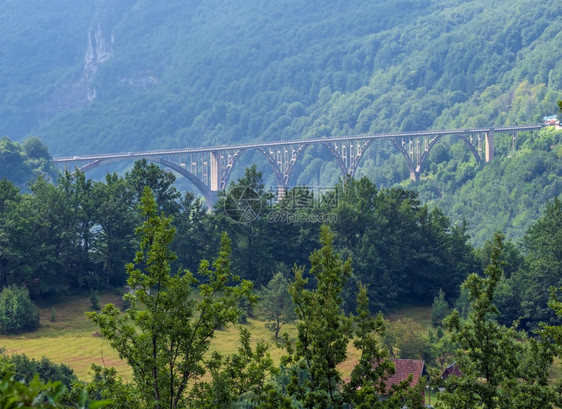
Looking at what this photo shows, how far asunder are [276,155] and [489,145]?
27.5 m

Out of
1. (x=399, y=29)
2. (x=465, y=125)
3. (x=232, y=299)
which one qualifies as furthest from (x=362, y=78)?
(x=232, y=299)

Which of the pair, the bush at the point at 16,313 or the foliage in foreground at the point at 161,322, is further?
the bush at the point at 16,313

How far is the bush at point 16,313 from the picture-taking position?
44688 millimetres

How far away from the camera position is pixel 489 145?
108 m

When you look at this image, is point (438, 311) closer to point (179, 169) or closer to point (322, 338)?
point (322, 338)

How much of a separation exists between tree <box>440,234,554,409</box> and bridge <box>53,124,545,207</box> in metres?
64.2

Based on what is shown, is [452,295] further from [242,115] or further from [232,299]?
[242,115]

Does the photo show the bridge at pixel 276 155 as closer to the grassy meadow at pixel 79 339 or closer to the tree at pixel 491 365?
the grassy meadow at pixel 79 339

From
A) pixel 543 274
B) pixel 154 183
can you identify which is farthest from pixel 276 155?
pixel 543 274

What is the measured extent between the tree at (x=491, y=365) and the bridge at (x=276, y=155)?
64236 millimetres

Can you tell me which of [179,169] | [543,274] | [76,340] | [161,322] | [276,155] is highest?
[276,155]

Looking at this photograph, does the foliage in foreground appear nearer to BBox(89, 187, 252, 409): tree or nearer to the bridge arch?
BBox(89, 187, 252, 409): tree

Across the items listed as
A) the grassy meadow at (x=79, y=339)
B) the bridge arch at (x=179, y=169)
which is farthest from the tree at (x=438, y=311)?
the bridge arch at (x=179, y=169)

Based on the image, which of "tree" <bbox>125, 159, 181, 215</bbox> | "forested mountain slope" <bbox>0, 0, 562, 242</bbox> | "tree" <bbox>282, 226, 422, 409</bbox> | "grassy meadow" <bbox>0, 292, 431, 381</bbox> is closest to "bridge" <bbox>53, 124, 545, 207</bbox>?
"tree" <bbox>125, 159, 181, 215</bbox>
